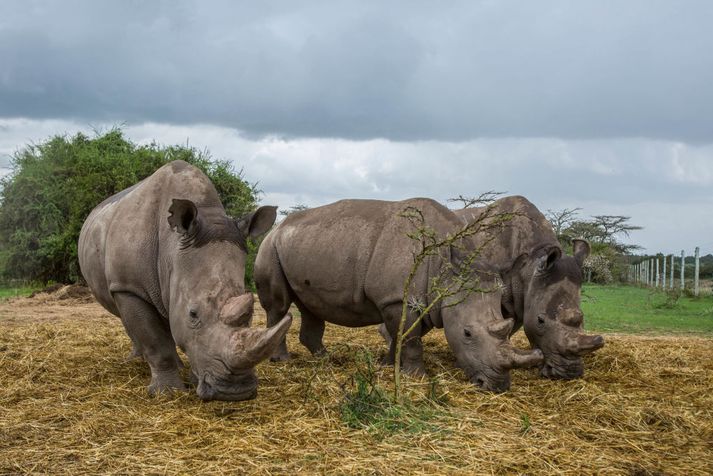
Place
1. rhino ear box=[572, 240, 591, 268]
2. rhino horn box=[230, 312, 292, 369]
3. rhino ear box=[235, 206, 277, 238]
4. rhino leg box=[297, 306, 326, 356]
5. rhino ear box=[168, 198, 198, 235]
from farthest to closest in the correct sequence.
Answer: rhino leg box=[297, 306, 326, 356]
rhino ear box=[572, 240, 591, 268]
rhino ear box=[235, 206, 277, 238]
rhino ear box=[168, 198, 198, 235]
rhino horn box=[230, 312, 292, 369]

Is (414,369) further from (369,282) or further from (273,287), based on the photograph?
(273,287)

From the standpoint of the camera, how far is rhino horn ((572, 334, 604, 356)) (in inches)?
319

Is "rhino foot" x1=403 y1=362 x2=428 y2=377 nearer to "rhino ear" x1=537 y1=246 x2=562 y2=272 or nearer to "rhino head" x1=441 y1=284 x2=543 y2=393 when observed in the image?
"rhino head" x1=441 y1=284 x2=543 y2=393

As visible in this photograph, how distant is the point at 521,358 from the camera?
7051mm

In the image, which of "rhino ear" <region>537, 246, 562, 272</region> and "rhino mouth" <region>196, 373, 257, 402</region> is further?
"rhino ear" <region>537, 246, 562, 272</region>

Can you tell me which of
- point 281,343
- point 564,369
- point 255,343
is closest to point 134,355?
point 281,343

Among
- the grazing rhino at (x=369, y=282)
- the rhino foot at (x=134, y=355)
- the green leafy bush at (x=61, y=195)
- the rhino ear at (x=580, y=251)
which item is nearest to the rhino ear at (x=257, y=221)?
the grazing rhino at (x=369, y=282)

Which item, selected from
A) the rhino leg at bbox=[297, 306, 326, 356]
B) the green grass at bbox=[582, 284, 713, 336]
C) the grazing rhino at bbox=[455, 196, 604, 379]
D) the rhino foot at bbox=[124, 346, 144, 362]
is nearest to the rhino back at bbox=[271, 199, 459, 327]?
the rhino leg at bbox=[297, 306, 326, 356]

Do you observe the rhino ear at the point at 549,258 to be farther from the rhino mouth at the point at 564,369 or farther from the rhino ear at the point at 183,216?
the rhino ear at the point at 183,216

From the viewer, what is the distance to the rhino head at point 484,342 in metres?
7.23

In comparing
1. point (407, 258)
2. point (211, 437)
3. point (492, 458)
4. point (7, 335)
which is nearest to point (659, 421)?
point (492, 458)

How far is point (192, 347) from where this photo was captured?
6.27 meters

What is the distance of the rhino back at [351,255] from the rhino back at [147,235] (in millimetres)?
1986

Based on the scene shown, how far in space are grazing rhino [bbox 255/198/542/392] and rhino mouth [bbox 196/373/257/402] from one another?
2.37m
